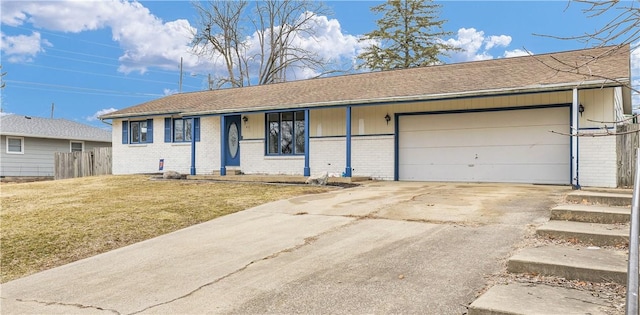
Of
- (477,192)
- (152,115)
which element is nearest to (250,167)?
(152,115)

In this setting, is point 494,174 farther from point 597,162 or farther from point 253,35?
point 253,35

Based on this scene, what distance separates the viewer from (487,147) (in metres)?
14.0

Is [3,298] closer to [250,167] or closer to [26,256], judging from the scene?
[26,256]

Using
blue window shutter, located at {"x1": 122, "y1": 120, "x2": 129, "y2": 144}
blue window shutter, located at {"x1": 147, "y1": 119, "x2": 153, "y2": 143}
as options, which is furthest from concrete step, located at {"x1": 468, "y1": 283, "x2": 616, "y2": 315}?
blue window shutter, located at {"x1": 122, "y1": 120, "x2": 129, "y2": 144}

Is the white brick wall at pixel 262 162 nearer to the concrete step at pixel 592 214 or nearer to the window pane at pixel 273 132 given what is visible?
the window pane at pixel 273 132

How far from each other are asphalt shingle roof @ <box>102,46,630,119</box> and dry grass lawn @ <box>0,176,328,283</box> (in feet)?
12.9

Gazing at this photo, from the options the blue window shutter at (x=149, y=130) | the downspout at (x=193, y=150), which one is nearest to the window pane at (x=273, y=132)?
the downspout at (x=193, y=150)

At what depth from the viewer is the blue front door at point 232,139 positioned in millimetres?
18781

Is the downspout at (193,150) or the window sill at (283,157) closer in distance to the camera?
the window sill at (283,157)

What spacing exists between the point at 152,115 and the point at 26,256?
14191mm

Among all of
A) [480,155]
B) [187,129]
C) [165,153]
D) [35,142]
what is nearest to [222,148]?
[187,129]

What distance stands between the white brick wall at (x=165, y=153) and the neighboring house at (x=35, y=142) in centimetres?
715

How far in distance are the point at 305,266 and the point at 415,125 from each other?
34.9 ft

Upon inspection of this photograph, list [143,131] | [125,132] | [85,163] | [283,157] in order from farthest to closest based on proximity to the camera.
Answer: [85,163] < [125,132] < [143,131] < [283,157]
